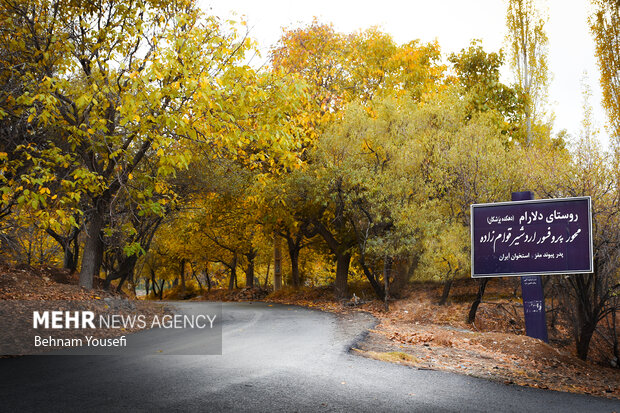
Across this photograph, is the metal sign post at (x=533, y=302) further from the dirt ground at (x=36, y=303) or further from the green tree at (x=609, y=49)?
the green tree at (x=609, y=49)

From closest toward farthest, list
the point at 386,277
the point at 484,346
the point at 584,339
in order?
the point at 484,346 → the point at 584,339 → the point at 386,277

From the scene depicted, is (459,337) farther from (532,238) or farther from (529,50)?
(529,50)

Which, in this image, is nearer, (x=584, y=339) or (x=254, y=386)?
(x=254, y=386)

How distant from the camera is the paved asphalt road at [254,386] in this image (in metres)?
5.11

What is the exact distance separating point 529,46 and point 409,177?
1649 cm

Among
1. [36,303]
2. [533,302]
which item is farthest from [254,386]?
[533,302]

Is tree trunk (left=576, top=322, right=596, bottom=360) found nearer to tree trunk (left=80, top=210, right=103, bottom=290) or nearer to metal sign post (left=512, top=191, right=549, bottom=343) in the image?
metal sign post (left=512, top=191, right=549, bottom=343)

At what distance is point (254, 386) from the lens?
5801 millimetres

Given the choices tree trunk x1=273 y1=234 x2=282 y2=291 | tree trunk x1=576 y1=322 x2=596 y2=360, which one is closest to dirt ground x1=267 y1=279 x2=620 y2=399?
tree trunk x1=576 y1=322 x2=596 y2=360

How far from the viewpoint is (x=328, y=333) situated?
1038 cm

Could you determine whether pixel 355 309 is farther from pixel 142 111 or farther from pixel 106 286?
pixel 142 111

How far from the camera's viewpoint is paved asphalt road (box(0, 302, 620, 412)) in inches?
201

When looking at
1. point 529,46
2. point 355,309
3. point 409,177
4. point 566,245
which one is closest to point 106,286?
point 355,309

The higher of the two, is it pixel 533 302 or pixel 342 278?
pixel 533 302
